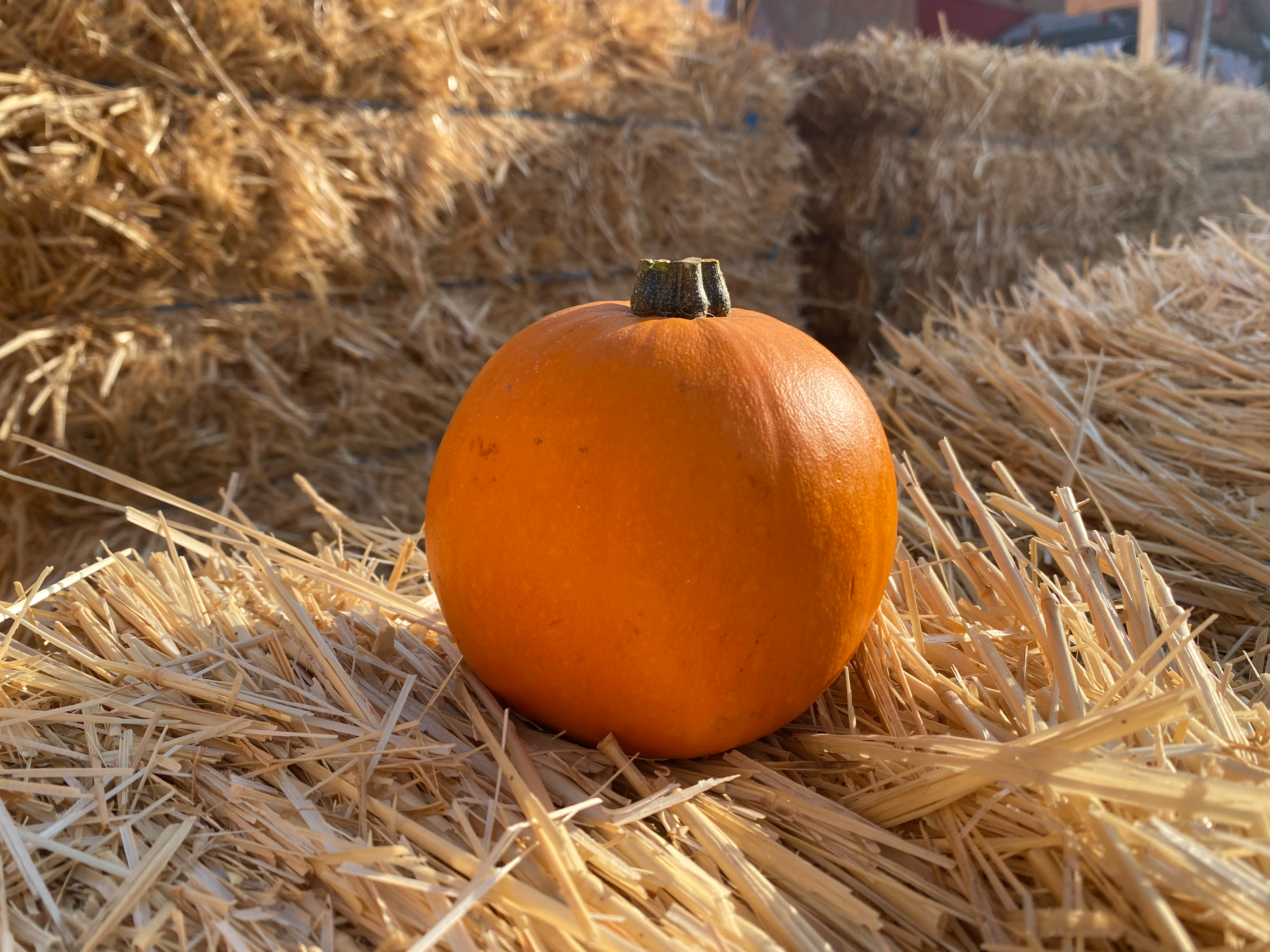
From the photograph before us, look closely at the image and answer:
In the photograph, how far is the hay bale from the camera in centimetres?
159

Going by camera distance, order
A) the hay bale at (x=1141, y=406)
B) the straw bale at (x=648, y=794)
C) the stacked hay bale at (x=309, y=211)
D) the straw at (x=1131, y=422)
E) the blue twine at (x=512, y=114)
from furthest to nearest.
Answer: the blue twine at (x=512, y=114) → the stacked hay bale at (x=309, y=211) → the hay bale at (x=1141, y=406) → the straw at (x=1131, y=422) → the straw bale at (x=648, y=794)

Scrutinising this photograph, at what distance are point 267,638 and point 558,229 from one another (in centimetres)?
242

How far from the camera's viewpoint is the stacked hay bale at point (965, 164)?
14.7 feet

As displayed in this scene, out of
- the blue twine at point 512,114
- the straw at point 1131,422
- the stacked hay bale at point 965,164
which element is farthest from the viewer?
the stacked hay bale at point 965,164

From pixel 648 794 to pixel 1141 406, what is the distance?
1552 mm

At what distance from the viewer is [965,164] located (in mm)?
4742

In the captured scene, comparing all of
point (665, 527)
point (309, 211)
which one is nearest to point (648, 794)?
point (665, 527)

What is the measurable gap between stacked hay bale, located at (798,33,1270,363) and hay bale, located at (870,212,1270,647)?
6.32ft

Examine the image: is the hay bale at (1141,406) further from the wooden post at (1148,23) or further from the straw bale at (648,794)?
the wooden post at (1148,23)

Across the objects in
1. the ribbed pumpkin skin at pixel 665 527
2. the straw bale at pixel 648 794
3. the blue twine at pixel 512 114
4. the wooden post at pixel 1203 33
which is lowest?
the straw bale at pixel 648 794

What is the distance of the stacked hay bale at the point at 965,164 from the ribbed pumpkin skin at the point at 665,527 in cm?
358

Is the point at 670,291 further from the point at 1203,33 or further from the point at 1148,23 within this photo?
the point at 1203,33

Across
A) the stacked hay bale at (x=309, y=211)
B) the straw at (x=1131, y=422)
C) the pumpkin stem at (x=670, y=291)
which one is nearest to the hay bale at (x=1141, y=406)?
the straw at (x=1131, y=422)

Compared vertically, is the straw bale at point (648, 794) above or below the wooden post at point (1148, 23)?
below
